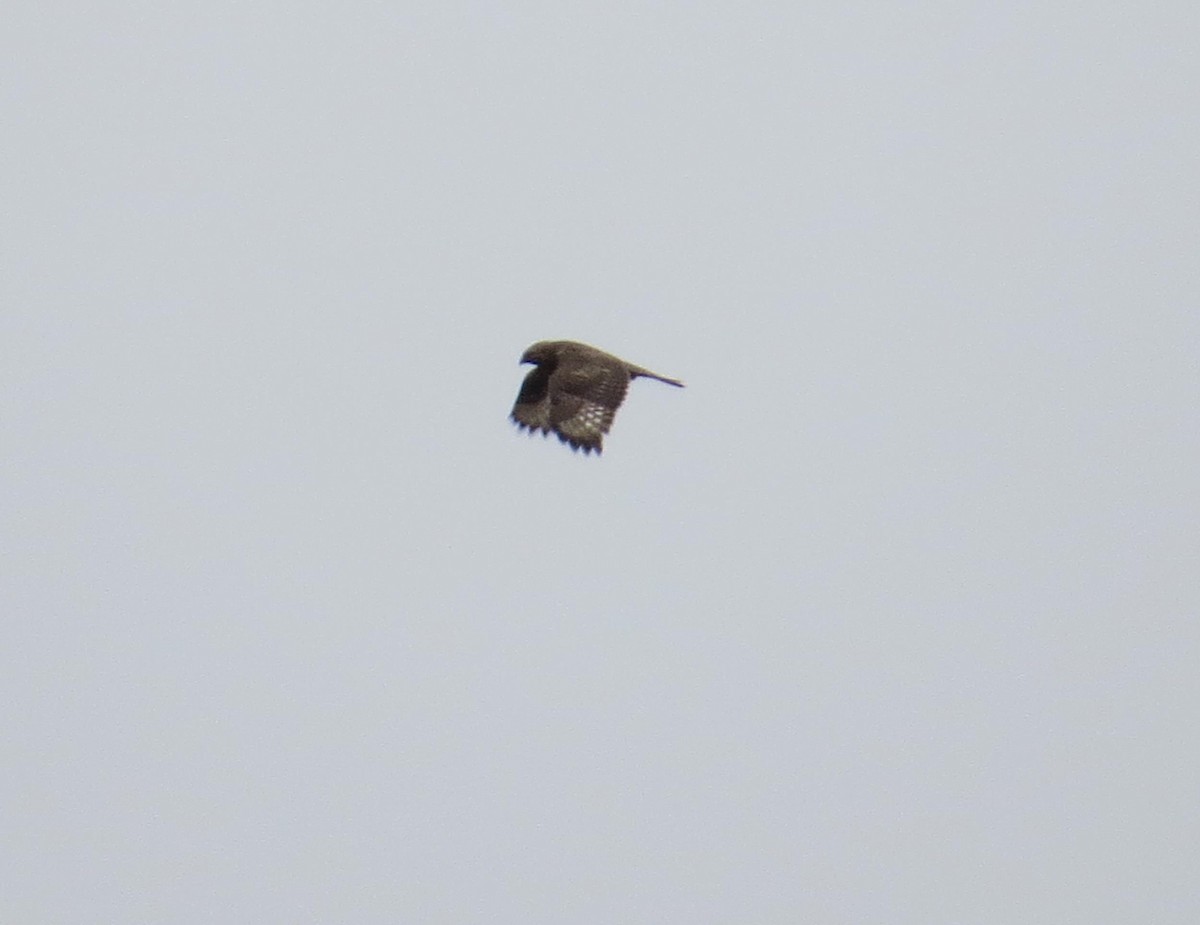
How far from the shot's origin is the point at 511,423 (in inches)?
1350

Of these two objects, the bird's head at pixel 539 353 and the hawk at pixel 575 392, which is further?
the bird's head at pixel 539 353

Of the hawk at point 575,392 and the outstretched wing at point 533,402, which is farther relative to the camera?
the outstretched wing at point 533,402

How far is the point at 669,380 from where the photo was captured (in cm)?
3403

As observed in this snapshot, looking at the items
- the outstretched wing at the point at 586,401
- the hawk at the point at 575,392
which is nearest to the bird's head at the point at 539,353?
the hawk at the point at 575,392

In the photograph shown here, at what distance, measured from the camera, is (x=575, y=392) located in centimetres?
3328

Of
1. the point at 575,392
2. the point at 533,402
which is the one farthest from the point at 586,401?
the point at 533,402

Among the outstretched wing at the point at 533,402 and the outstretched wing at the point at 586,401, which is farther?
the outstretched wing at the point at 533,402

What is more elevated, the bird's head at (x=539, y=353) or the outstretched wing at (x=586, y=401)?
the bird's head at (x=539, y=353)

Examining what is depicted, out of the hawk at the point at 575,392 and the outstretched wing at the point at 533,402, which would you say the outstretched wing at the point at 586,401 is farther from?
the outstretched wing at the point at 533,402

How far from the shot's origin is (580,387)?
3331cm

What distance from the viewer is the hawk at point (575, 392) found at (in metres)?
33.2

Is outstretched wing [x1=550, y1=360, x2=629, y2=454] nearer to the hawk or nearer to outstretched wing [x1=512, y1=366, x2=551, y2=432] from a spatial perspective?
the hawk

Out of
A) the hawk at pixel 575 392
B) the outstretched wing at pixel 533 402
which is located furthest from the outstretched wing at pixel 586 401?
the outstretched wing at pixel 533 402

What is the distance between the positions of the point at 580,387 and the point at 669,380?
1.13 metres
